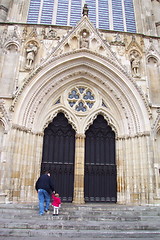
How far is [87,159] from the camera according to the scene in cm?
1175

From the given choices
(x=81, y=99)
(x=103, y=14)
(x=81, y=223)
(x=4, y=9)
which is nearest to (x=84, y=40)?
(x=81, y=99)

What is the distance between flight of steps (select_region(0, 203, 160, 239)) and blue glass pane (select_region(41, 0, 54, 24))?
12370 mm

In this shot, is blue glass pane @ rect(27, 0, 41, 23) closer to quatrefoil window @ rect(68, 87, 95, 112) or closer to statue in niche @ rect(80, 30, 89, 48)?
statue in niche @ rect(80, 30, 89, 48)

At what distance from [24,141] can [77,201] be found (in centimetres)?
399

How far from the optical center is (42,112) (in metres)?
11.8

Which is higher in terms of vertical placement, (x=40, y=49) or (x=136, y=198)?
(x=40, y=49)

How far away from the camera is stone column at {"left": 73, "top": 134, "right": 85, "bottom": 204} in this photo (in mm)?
10648

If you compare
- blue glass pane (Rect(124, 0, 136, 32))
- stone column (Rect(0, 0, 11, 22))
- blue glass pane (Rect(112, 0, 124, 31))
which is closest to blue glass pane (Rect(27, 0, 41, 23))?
stone column (Rect(0, 0, 11, 22))

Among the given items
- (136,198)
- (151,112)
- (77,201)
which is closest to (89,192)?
(77,201)

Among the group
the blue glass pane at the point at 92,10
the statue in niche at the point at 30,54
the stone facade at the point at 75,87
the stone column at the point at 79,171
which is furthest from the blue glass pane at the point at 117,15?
the stone column at the point at 79,171

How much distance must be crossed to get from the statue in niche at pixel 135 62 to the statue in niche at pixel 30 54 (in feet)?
18.5

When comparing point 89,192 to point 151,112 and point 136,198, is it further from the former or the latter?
point 151,112

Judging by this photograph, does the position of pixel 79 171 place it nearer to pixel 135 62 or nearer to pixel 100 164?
pixel 100 164

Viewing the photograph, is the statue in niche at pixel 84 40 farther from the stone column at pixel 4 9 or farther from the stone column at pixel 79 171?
the stone column at pixel 4 9
